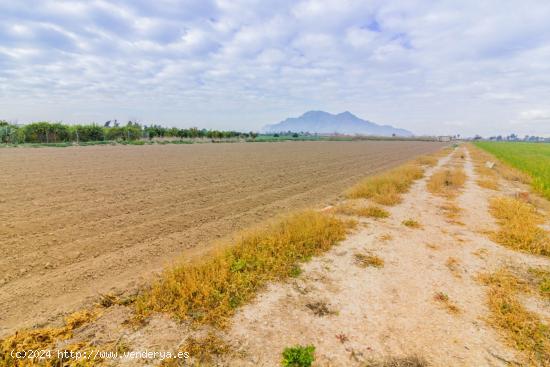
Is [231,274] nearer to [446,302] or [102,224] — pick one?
[446,302]

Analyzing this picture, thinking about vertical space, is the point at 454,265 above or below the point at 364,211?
below

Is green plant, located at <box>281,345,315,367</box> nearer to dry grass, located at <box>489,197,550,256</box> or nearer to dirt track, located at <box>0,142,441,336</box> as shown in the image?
dirt track, located at <box>0,142,441,336</box>

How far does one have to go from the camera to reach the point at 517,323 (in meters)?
3.49

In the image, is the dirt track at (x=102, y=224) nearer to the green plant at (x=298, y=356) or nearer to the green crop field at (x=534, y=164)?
the green plant at (x=298, y=356)

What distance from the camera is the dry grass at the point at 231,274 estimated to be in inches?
145

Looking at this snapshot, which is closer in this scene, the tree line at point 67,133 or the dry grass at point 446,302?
the dry grass at point 446,302

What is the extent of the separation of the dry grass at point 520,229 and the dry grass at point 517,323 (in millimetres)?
2328

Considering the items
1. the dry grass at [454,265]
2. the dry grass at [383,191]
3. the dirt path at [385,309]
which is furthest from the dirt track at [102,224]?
the dry grass at [454,265]

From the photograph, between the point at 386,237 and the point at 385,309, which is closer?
the point at 385,309

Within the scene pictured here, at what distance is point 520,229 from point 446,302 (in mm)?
5292

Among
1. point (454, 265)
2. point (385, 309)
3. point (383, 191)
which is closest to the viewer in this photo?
point (385, 309)

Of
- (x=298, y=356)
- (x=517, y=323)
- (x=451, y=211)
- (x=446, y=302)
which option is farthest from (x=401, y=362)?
(x=451, y=211)

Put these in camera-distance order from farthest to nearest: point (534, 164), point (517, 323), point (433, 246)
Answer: point (534, 164), point (433, 246), point (517, 323)

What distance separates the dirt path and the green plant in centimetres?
12
